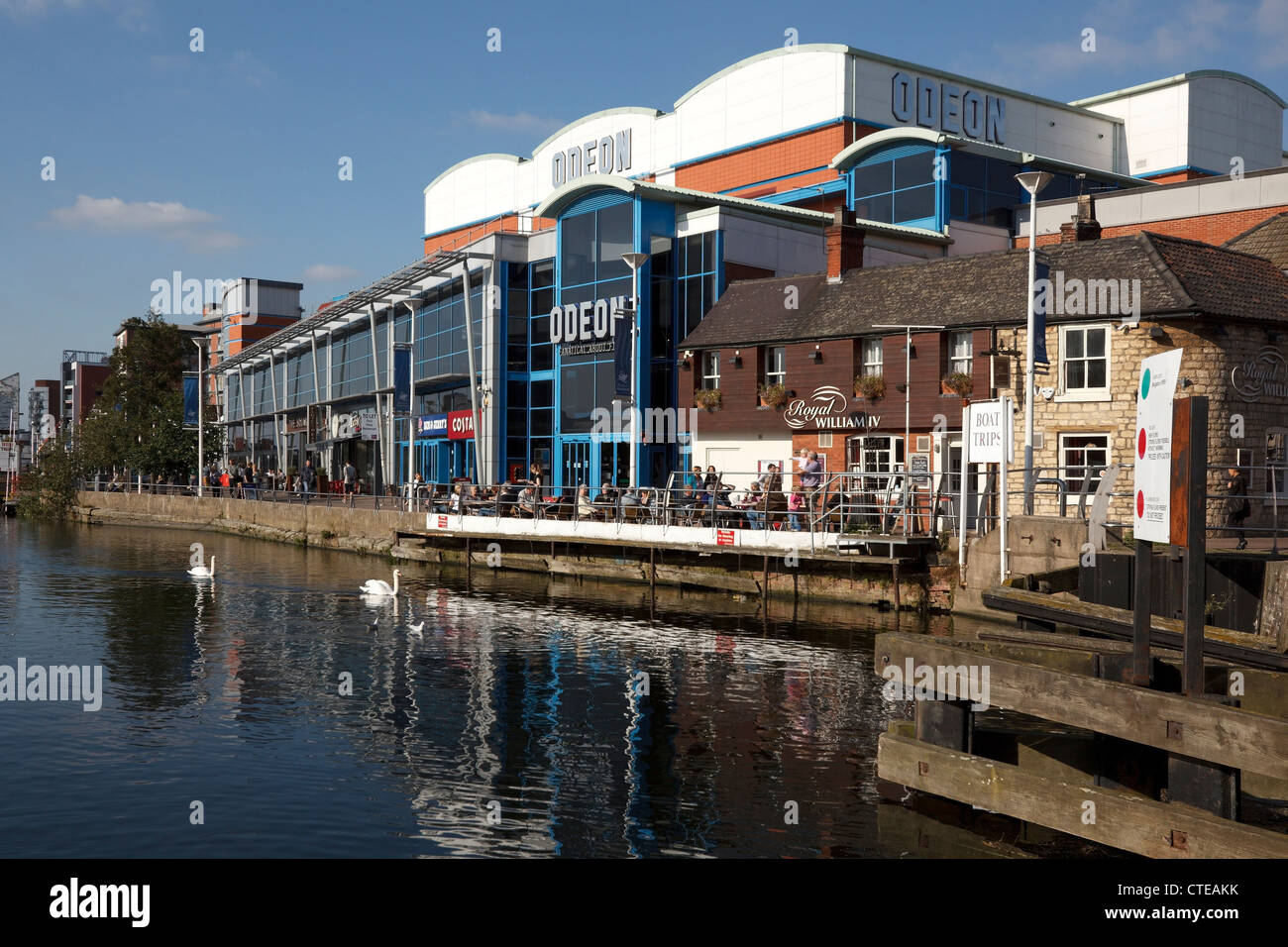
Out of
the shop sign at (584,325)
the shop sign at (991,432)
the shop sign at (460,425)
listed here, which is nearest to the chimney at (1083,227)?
the shop sign at (991,432)

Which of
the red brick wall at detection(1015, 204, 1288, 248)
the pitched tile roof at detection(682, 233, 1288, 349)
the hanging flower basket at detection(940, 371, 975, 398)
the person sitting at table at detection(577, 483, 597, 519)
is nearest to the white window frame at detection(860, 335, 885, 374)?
the pitched tile roof at detection(682, 233, 1288, 349)

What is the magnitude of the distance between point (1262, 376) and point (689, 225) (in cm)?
2079

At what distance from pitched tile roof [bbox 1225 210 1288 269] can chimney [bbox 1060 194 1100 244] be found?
18.7 ft

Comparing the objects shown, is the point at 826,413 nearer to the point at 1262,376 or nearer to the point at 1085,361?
the point at 1085,361

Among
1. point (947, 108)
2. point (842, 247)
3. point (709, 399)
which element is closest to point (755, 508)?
point (709, 399)

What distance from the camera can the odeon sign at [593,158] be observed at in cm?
6475

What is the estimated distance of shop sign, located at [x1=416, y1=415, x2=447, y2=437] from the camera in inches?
2090

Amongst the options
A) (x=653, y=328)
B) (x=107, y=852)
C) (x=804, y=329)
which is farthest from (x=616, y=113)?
(x=107, y=852)

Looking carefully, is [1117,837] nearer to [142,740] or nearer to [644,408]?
[142,740]

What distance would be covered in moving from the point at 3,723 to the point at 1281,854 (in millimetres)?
14278

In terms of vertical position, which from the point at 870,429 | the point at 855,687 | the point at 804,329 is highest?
the point at 804,329

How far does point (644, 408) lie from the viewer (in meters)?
42.5

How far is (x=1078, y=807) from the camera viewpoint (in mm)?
8672

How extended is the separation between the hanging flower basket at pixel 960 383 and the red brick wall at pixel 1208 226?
12.1 metres
